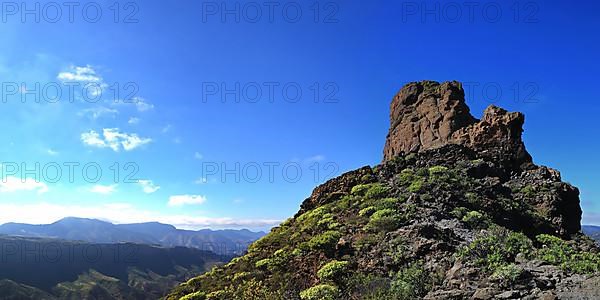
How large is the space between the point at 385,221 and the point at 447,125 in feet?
75.5

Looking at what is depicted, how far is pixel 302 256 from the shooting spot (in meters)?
24.4

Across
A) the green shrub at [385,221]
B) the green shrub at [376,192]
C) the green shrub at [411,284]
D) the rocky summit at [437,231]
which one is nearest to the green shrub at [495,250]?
the rocky summit at [437,231]

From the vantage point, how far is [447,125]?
144 ft

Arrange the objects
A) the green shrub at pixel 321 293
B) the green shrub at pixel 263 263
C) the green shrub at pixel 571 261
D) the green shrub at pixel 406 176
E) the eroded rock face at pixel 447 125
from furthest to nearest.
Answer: the eroded rock face at pixel 447 125, the green shrub at pixel 406 176, the green shrub at pixel 263 263, the green shrub at pixel 321 293, the green shrub at pixel 571 261

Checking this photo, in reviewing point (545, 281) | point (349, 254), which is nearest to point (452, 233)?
point (349, 254)

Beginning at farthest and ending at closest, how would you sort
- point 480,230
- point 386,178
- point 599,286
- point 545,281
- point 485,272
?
point 386,178, point 480,230, point 485,272, point 545,281, point 599,286

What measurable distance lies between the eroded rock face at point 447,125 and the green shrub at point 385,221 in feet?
61.5

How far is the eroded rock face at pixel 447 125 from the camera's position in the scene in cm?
A: 4031

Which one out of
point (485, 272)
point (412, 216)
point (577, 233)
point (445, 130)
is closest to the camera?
point (485, 272)

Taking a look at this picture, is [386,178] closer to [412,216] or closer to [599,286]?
[412,216]

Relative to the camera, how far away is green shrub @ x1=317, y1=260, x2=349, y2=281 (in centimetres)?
2017

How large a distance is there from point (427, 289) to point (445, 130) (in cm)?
3064

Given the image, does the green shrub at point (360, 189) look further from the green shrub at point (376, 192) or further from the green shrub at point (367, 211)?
the green shrub at point (367, 211)

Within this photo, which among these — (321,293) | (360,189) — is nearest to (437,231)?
(321,293)
